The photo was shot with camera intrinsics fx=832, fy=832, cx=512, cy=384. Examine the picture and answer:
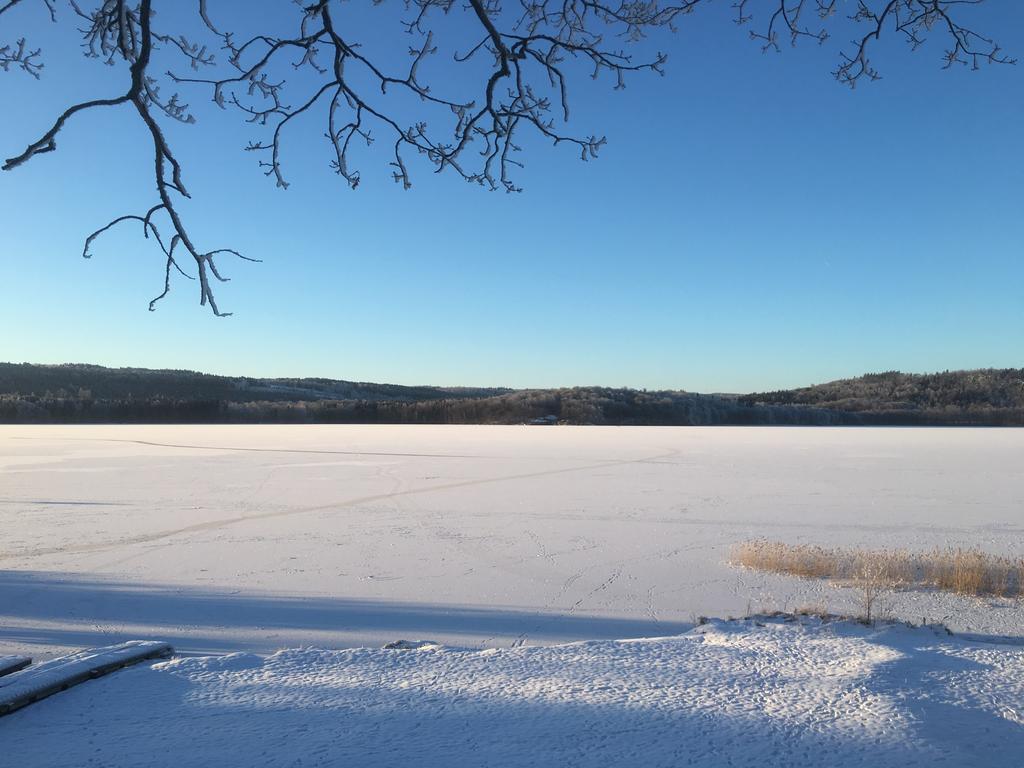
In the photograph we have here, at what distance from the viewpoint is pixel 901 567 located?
645 centimetres

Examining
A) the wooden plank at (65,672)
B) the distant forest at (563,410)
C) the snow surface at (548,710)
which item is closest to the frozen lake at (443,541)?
the wooden plank at (65,672)

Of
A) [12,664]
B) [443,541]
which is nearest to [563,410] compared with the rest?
[443,541]

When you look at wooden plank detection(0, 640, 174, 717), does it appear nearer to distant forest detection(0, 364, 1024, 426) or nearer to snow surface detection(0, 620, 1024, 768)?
snow surface detection(0, 620, 1024, 768)

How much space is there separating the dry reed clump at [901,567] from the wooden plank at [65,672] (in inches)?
175

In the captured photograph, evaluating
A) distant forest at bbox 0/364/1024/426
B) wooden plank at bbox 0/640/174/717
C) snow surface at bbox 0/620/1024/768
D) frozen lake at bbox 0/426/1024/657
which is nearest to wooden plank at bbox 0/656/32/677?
wooden plank at bbox 0/640/174/717

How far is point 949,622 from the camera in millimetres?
5273

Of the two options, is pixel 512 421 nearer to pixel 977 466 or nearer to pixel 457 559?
pixel 977 466

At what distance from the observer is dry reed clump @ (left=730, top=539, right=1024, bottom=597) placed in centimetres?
609

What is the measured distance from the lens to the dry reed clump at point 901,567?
6.09m

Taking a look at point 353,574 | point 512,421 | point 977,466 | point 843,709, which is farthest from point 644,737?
point 512,421

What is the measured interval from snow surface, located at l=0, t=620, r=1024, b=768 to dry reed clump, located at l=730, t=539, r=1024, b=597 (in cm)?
267

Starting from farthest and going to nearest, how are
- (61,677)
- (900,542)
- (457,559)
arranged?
(900,542), (457,559), (61,677)

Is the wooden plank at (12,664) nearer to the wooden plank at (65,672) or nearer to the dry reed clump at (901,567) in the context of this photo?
the wooden plank at (65,672)

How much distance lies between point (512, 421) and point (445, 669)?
1593 inches
